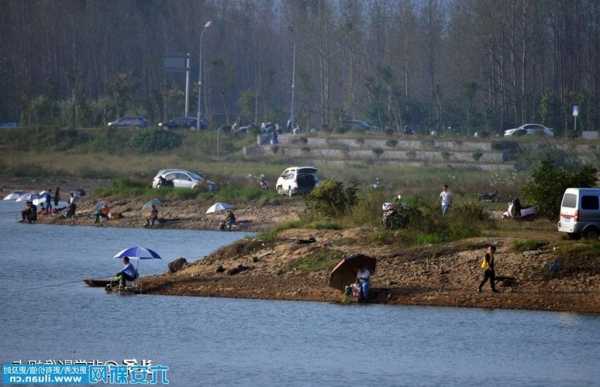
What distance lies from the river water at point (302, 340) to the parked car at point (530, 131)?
5332 cm

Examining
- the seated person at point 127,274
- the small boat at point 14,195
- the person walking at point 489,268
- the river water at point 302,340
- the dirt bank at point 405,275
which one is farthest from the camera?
the small boat at point 14,195

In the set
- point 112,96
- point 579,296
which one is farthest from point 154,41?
point 579,296

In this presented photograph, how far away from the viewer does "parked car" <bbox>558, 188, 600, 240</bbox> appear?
40250mm

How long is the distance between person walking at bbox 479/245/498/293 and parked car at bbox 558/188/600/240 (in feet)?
14.6

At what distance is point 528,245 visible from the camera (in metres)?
38.5

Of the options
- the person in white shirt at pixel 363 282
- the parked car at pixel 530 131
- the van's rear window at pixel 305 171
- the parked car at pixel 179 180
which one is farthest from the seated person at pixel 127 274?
the parked car at pixel 530 131

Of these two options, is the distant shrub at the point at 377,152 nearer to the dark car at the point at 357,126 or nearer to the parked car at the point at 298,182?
the dark car at the point at 357,126

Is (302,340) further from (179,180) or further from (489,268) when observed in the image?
(179,180)

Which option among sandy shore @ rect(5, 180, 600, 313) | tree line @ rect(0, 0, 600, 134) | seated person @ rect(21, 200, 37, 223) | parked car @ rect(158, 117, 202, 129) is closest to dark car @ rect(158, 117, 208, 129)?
parked car @ rect(158, 117, 202, 129)

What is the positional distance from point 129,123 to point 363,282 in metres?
66.8

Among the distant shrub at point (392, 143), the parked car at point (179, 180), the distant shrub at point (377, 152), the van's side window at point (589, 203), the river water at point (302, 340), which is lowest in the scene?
the river water at point (302, 340)

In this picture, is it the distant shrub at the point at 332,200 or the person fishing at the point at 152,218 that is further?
the person fishing at the point at 152,218

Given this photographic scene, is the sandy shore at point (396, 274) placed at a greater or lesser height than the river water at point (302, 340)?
greater

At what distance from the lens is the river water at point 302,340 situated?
29.5 m
